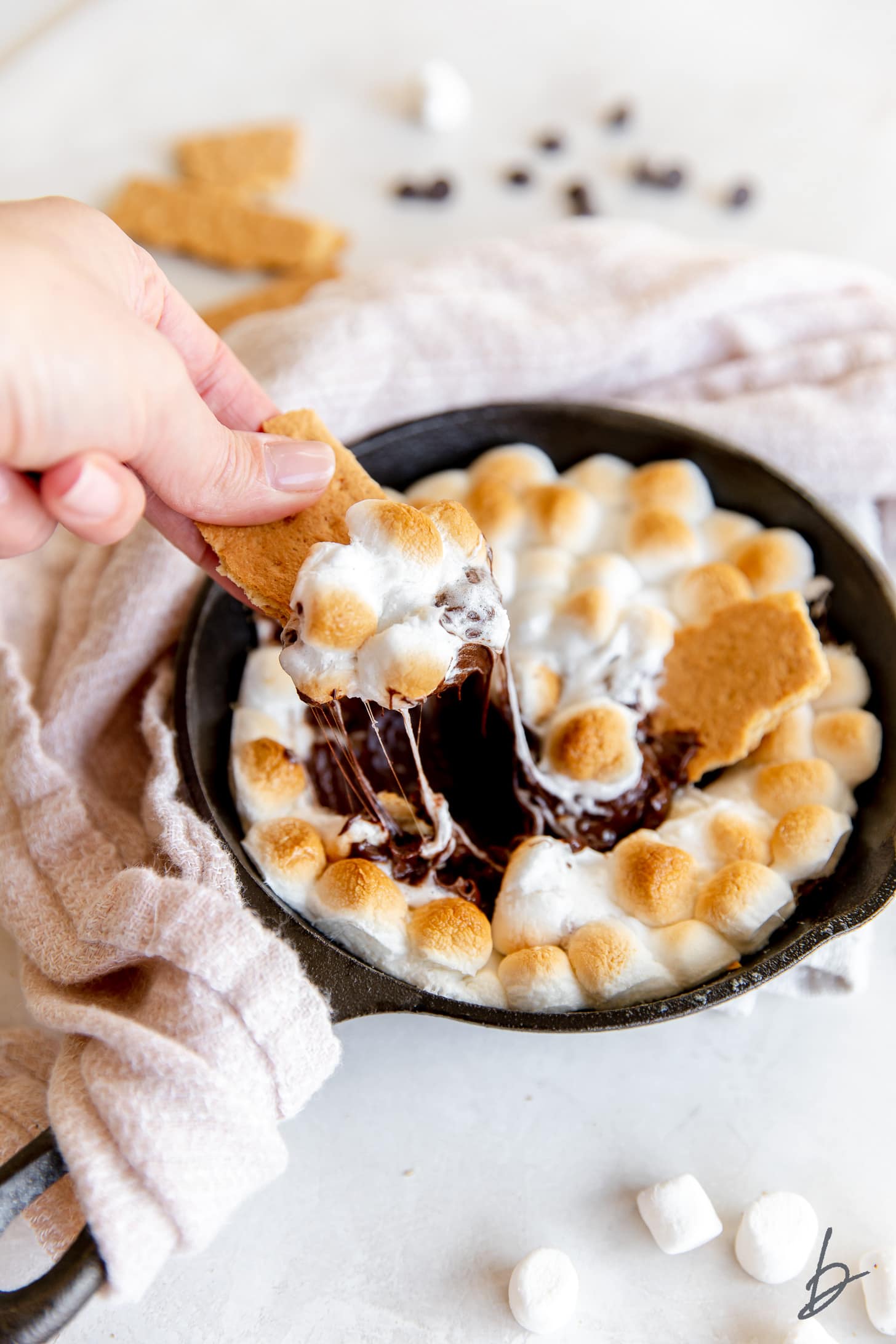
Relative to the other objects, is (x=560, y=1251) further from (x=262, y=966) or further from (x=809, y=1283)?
(x=262, y=966)

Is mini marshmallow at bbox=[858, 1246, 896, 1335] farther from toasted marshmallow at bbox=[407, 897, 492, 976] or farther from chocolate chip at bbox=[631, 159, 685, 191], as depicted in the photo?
chocolate chip at bbox=[631, 159, 685, 191]

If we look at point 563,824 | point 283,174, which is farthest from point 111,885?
point 283,174

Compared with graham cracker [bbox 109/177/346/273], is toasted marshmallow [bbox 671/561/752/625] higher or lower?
lower

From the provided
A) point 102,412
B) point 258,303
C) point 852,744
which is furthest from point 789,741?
point 258,303

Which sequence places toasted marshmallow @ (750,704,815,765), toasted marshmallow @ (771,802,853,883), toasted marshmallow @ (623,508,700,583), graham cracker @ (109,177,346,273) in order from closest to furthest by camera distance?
toasted marshmallow @ (771,802,853,883) → toasted marshmallow @ (750,704,815,765) → toasted marshmallow @ (623,508,700,583) → graham cracker @ (109,177,346,273)

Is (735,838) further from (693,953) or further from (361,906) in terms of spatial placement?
(361,906)

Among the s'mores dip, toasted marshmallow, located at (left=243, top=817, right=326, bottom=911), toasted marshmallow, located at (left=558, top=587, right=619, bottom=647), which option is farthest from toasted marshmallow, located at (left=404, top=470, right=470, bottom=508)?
toasted marshmallow, located at (left=243, top=817, right=326, bottom=911)
